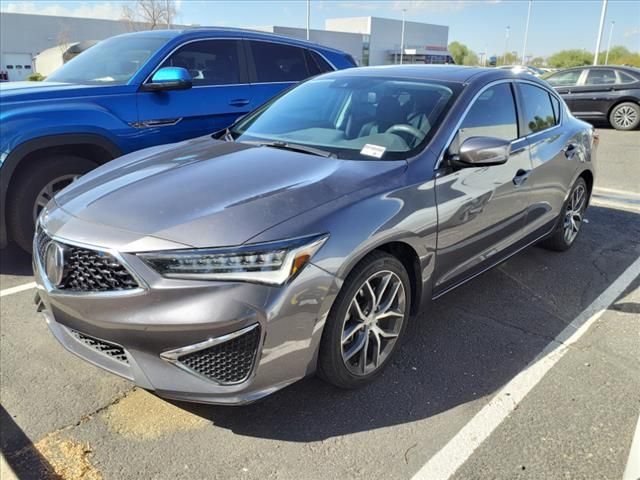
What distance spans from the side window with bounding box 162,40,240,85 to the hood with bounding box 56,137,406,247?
2194mm

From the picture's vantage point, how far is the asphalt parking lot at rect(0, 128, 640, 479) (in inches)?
91.1

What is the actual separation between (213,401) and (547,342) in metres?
2.21

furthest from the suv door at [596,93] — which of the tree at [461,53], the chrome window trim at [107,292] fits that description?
the tree at [461,53]

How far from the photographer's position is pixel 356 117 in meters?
3.51

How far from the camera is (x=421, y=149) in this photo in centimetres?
307

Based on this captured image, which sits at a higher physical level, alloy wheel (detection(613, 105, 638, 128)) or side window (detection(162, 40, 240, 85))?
side window (detection(162, 40, 240, 85))

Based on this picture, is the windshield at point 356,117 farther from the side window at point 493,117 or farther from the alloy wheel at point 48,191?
the alloy wheel at point 48,191

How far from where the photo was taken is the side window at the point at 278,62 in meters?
5.79

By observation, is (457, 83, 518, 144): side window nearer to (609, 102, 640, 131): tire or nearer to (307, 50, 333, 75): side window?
(307, 50, 333, 75): side window

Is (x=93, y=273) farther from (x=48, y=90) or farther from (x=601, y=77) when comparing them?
(x=601, y=77)

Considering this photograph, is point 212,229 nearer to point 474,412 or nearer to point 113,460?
point 113,460

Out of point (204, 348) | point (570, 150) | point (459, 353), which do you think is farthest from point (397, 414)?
point (570, 150)

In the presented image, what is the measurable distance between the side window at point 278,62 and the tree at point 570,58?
71681mm

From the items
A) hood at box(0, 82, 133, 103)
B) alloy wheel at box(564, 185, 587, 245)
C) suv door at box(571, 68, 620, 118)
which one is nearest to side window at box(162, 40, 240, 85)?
hood at box(0, 82, 133, 103)
